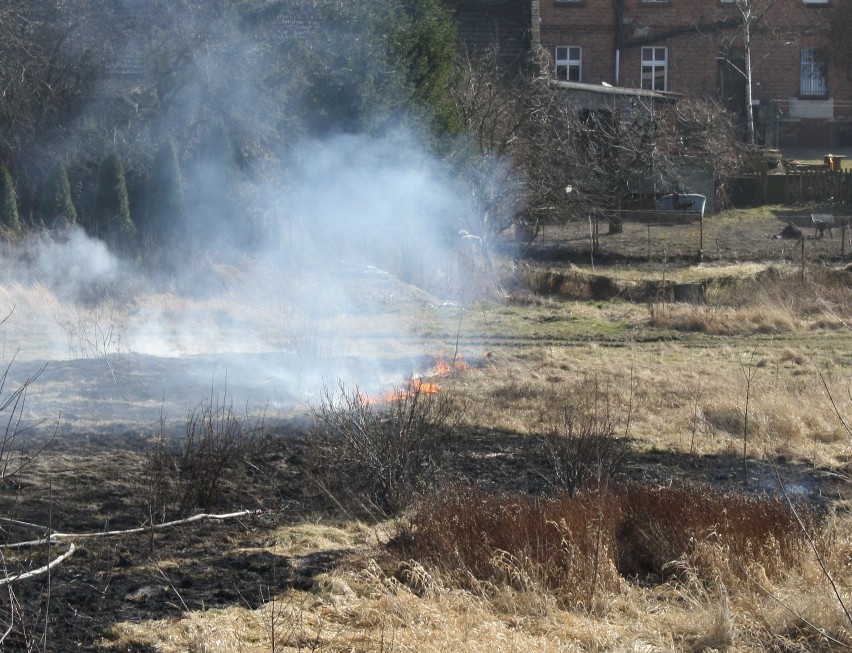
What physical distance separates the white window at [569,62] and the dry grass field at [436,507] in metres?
27.3

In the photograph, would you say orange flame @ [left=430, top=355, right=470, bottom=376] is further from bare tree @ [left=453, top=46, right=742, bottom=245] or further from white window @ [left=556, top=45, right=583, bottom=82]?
white window @ [left=556, top=45, right=583, bottom=82]

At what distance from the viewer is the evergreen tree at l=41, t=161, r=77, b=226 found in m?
17.5

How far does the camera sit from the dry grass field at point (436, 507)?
5.73 meters

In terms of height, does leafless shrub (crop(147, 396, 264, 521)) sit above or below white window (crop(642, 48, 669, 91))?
below

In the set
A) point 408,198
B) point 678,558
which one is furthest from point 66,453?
point 408,198

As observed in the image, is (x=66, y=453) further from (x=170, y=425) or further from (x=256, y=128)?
(x=256, y=128)

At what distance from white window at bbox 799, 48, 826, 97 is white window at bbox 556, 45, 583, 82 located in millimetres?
8635

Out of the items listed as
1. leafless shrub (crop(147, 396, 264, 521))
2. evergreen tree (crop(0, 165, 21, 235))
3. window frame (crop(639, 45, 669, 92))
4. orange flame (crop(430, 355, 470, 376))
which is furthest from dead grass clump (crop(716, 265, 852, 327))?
window frame (crop(639, 45, 669, 92))

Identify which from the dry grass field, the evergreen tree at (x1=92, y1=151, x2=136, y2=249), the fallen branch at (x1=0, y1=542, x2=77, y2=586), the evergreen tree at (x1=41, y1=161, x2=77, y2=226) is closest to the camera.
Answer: the fallen branch at (x1=0, y1=542, x2=77, y2=586)

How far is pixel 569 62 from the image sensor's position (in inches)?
1582

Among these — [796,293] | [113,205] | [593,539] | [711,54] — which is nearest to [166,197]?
[113,205]

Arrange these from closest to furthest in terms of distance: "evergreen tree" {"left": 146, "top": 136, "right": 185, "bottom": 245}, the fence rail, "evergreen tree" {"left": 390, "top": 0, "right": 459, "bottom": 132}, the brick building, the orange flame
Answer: the orange flame, "evergreen tree" {"left": 146, "top": 136, "right": 185, "bottom": 245}, "evergreen tree" {"left": 390, "top": 0, "right": 459, "bottom": 132}, the fence rail, the brick building

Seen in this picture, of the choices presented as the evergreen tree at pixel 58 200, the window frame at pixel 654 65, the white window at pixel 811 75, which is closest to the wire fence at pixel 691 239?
the evergreen tree at pixel 58 200

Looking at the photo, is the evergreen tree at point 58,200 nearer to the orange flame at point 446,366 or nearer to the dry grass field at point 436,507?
the dry grass field at point 436,507
